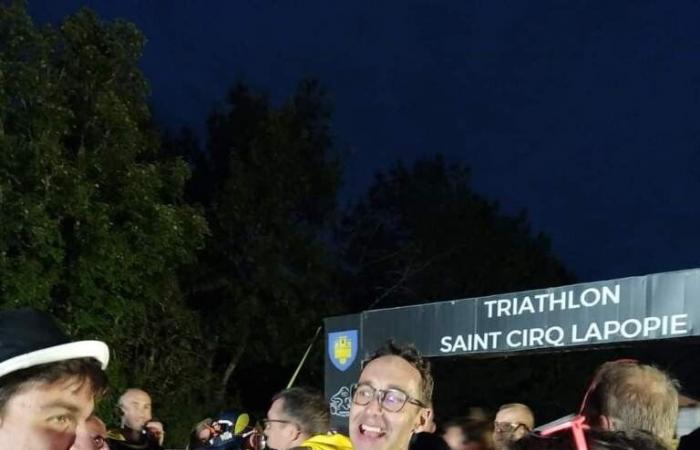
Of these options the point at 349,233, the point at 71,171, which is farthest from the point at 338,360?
the point at 349,233

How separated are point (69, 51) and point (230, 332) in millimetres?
7312

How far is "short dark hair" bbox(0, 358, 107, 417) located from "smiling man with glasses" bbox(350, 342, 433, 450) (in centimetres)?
123

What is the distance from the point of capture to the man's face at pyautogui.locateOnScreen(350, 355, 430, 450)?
2.94 m

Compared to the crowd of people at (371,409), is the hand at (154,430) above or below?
above

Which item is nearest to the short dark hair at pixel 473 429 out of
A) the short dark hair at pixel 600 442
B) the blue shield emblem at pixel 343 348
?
the short dark hair at pixel 600 442

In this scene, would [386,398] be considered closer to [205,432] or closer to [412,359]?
[412,359]

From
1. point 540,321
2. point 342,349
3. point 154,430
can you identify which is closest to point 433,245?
point 342,349

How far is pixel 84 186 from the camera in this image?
15.5 metres

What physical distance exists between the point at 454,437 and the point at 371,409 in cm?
144

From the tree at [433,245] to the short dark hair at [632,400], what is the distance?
71.5ft

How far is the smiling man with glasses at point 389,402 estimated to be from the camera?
2943 mm

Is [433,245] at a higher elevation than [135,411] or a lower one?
higher

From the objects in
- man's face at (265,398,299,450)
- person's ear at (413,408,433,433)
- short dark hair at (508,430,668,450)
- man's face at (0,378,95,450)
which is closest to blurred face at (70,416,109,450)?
man's face at (0,378,95,450)

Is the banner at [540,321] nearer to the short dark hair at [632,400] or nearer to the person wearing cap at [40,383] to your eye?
the short dark hair at [632,400]
